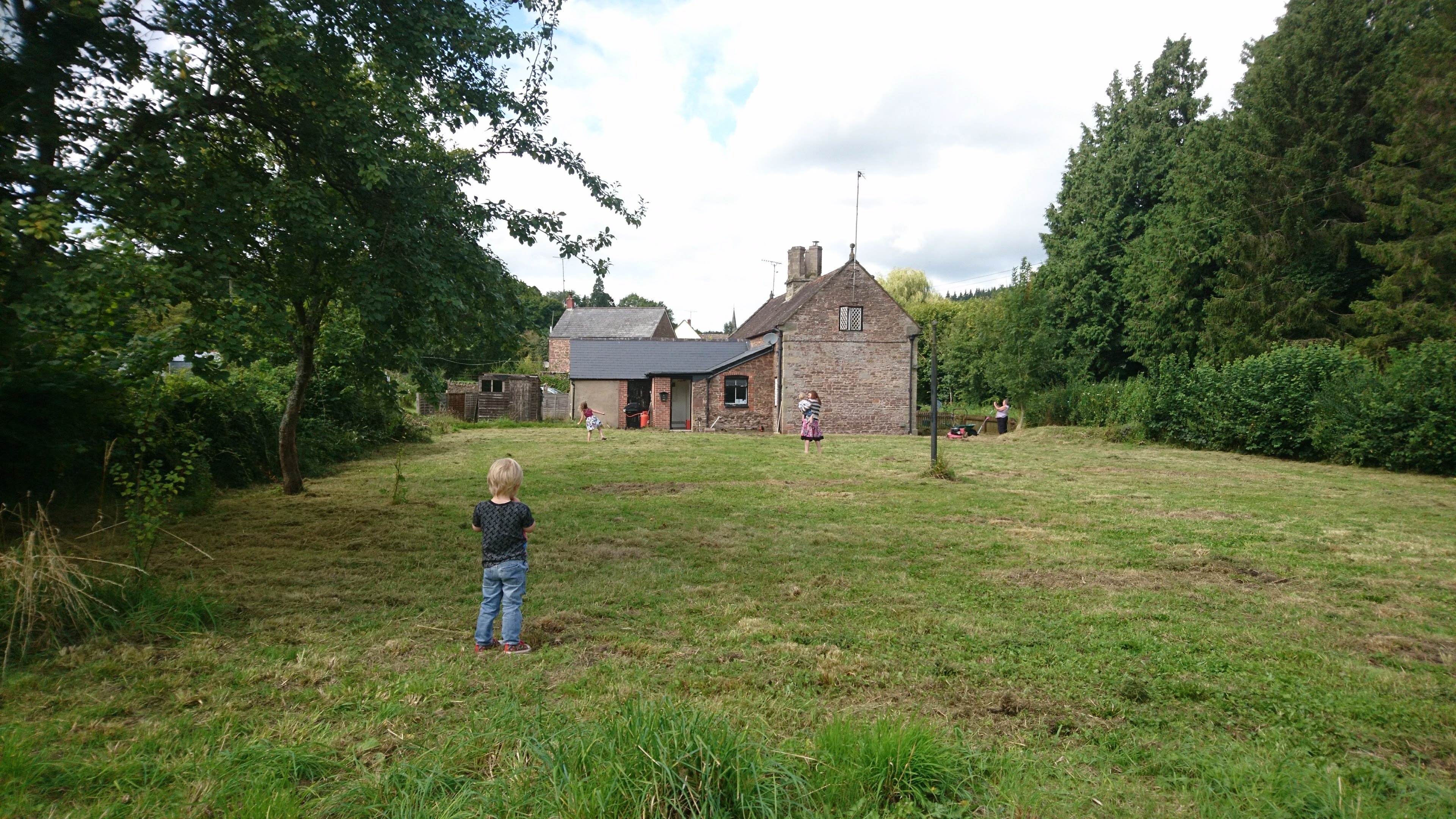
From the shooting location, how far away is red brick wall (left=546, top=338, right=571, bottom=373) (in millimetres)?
55344

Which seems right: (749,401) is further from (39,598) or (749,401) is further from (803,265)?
(39,598)

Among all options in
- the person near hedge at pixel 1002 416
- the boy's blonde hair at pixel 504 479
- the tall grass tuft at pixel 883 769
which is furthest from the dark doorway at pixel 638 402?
the tall grass tuft at pixel 883 769

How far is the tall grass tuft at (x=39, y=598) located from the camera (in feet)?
14.6

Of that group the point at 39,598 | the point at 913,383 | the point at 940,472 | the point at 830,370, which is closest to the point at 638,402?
the point at 830,370

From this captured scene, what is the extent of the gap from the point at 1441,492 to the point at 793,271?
114ft

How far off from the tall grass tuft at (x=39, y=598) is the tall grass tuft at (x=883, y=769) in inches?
184

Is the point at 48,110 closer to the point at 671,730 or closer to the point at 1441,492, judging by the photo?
the point at 671,730

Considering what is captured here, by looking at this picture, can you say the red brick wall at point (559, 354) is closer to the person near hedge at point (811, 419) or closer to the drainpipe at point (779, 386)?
the drainpipe at point (779, 386)

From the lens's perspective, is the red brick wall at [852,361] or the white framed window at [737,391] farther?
the white framed window at [737,391]

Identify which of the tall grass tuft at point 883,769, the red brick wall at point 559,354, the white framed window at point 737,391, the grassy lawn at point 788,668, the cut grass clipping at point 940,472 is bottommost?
the grassy lawn at point 788,668

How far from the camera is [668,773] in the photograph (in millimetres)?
2717

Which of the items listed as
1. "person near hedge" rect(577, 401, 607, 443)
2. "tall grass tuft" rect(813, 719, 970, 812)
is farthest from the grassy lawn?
"person near hedge" rect(577, 401, 607, 443)

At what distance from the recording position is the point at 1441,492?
13656 millimetres

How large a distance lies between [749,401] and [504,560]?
28128 millimetres
